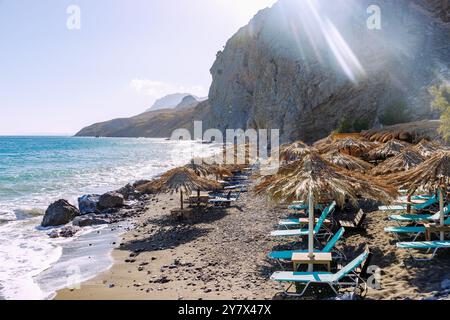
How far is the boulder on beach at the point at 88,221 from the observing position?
50.7 feet

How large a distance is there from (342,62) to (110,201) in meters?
43.5

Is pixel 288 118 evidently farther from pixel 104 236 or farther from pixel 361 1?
pixel 104 236

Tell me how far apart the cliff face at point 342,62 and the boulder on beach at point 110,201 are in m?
→ 33.2

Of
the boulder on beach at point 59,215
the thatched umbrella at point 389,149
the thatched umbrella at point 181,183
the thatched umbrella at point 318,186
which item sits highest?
the thatched umbrella at point 389,149

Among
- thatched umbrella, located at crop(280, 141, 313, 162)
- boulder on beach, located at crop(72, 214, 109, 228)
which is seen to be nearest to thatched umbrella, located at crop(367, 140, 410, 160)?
thatched umbrella, located at crop(280, 141, 313, 162)

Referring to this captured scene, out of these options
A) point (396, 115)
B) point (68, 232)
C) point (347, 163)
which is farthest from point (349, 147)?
point (396, 115)

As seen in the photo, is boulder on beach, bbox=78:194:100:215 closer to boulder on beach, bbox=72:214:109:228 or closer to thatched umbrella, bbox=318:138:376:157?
boulder on beach, bbox=72:214:109:228

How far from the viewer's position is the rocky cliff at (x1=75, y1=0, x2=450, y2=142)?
47.4 meters

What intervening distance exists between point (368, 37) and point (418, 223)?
49658 mm

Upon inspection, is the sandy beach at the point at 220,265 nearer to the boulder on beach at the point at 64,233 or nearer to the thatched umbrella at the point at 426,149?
the boulder on beach at the point at 64,233

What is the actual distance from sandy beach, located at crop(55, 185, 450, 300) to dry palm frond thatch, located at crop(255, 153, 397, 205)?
4.31ft

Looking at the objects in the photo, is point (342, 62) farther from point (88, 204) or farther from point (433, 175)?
point (433, 175)

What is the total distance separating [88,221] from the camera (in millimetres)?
15570

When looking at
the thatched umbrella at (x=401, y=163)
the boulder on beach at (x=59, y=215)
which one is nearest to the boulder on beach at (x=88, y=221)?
the boulder on beach at (x=59, y=215)
